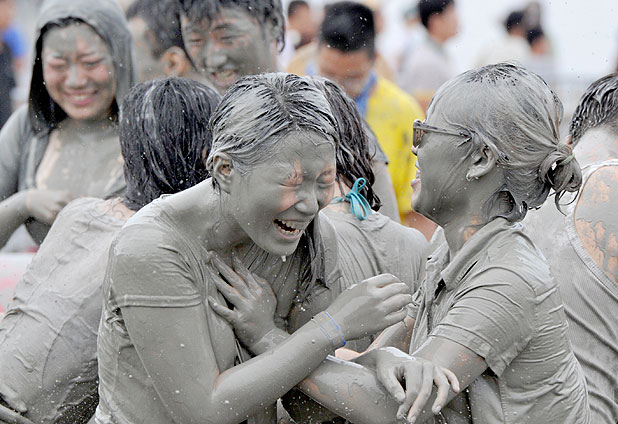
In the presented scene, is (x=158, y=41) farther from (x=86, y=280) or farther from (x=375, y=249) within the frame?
(x=375, y=249)

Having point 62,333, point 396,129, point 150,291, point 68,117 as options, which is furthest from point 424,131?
point 396,129

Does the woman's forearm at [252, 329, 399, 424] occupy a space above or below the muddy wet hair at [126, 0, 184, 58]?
→ below

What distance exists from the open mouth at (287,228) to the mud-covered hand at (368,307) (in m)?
0.27

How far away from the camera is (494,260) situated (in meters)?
3.34

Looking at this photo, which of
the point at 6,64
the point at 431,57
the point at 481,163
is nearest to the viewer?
the point at 481,163

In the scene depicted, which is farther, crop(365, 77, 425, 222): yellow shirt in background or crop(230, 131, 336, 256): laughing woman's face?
crop(365, 77, 425, 222): yellow shirt in background

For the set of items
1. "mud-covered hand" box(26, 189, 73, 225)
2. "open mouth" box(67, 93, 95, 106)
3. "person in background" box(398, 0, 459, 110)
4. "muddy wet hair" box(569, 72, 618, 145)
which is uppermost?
"muddy wet hair" box(569, 72, 618, 145)

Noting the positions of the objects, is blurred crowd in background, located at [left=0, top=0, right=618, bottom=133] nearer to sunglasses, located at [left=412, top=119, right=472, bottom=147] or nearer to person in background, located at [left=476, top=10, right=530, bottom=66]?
person in background, located at [left=476, top=10, right=530, bottom=66]

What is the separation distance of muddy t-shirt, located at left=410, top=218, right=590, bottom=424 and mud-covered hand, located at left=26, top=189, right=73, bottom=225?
8.46 feet

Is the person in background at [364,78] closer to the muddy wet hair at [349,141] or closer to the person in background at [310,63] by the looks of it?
the person in background at [310,63]

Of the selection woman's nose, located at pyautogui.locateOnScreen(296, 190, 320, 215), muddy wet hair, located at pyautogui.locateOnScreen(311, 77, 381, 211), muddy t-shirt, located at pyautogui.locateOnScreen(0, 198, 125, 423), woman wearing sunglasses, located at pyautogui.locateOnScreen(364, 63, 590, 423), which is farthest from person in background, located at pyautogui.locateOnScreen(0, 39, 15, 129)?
woman's nose, located at pyautogui.locateOnScreen(296, 190, 320, 215)

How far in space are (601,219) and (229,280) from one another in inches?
64.6

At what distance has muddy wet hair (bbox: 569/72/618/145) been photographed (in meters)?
4.69

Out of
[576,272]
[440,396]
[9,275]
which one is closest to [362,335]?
[440,396]
